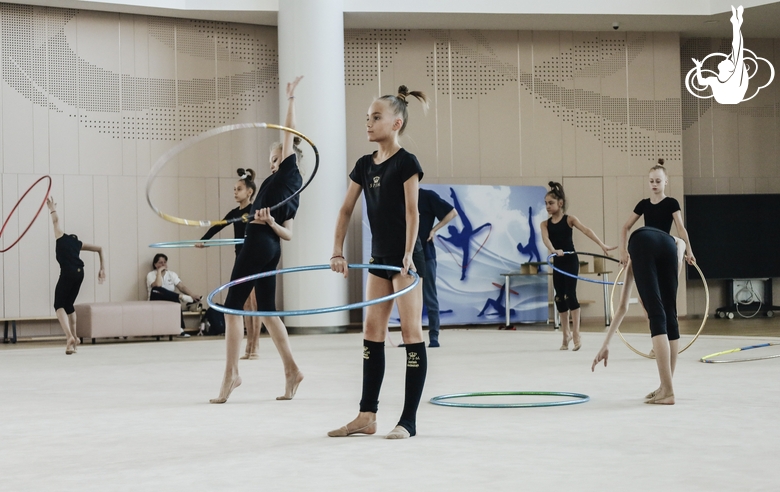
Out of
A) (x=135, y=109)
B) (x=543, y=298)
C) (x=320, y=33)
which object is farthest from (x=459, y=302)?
(x=135, y=109)

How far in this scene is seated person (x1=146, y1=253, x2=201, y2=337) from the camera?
40.6 ft

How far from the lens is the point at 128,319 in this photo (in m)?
11.5

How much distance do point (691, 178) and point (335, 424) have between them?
12635mm

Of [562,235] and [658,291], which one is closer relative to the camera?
[658,291]

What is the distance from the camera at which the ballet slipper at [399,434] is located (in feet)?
12.2

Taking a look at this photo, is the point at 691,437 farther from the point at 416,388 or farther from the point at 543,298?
the point at 543,298

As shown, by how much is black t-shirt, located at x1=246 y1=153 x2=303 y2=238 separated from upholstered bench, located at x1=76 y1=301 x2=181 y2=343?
679cm

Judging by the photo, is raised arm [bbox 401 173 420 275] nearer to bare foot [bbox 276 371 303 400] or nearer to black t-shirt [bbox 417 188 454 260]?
bare foot [bbox 276 371 303 400]

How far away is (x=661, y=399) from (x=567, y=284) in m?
4.20

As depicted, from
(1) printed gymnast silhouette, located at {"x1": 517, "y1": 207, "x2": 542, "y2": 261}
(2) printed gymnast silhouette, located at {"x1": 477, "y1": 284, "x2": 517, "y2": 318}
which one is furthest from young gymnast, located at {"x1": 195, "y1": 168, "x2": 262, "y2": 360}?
(1) printed gymnast silhouette, located at {"x1": 517, "y1": 207, "x2": 542, "y2": 261}

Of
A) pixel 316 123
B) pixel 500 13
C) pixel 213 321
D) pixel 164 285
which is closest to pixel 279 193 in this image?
pixel 316 123

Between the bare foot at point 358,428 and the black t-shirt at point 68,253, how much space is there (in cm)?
678

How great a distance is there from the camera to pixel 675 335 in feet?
16.4

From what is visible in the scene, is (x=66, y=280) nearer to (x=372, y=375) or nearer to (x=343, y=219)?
(x=343, y=219)
